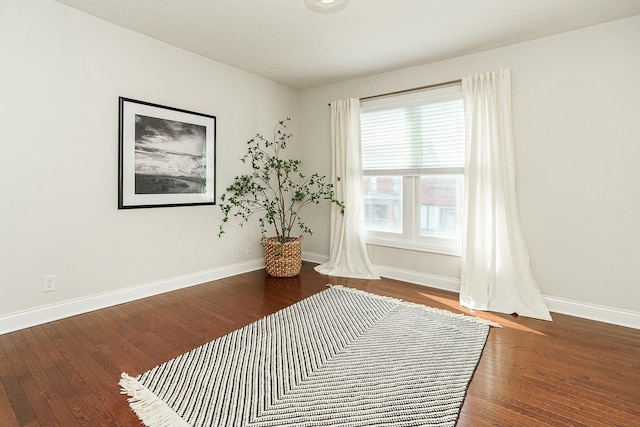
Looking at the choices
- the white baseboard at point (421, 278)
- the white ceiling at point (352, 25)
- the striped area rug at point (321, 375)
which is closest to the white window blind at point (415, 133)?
the white ceiling at point (352, 25)

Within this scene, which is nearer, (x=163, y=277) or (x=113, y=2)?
(x=113, y=2)

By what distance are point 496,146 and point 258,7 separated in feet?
8.23

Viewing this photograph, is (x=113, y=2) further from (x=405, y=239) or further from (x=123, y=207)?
(x=405, y=239)

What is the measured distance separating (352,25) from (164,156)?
2.22 metres

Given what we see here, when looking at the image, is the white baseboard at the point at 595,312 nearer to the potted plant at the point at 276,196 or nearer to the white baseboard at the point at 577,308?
the white baseboard at the point at 577,308

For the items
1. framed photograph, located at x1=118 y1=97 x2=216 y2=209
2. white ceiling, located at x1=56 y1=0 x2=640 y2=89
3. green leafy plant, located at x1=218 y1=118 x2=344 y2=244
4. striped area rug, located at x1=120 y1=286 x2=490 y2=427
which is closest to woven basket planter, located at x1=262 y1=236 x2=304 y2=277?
green leafy plant, located at x1=218 y1=118 x2=344 y2=244

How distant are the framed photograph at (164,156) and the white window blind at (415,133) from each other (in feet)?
6.43

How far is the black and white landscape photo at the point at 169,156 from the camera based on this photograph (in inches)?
122

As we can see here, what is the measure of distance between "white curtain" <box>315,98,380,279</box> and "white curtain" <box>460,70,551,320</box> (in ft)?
4.23

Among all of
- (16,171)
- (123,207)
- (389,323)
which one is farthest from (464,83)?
(16,171)

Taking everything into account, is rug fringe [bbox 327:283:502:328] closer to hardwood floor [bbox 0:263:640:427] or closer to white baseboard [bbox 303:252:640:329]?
hardwood floor [bbox 0:263:640:427]

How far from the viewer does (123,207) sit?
9.84ft

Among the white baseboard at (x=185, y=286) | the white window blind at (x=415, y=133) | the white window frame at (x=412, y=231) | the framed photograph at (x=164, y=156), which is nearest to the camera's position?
the white baseboard at (x=185, y=286)

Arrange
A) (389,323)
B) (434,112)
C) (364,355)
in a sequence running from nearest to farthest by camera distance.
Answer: (364,355) → (389,323) → (434,112)
